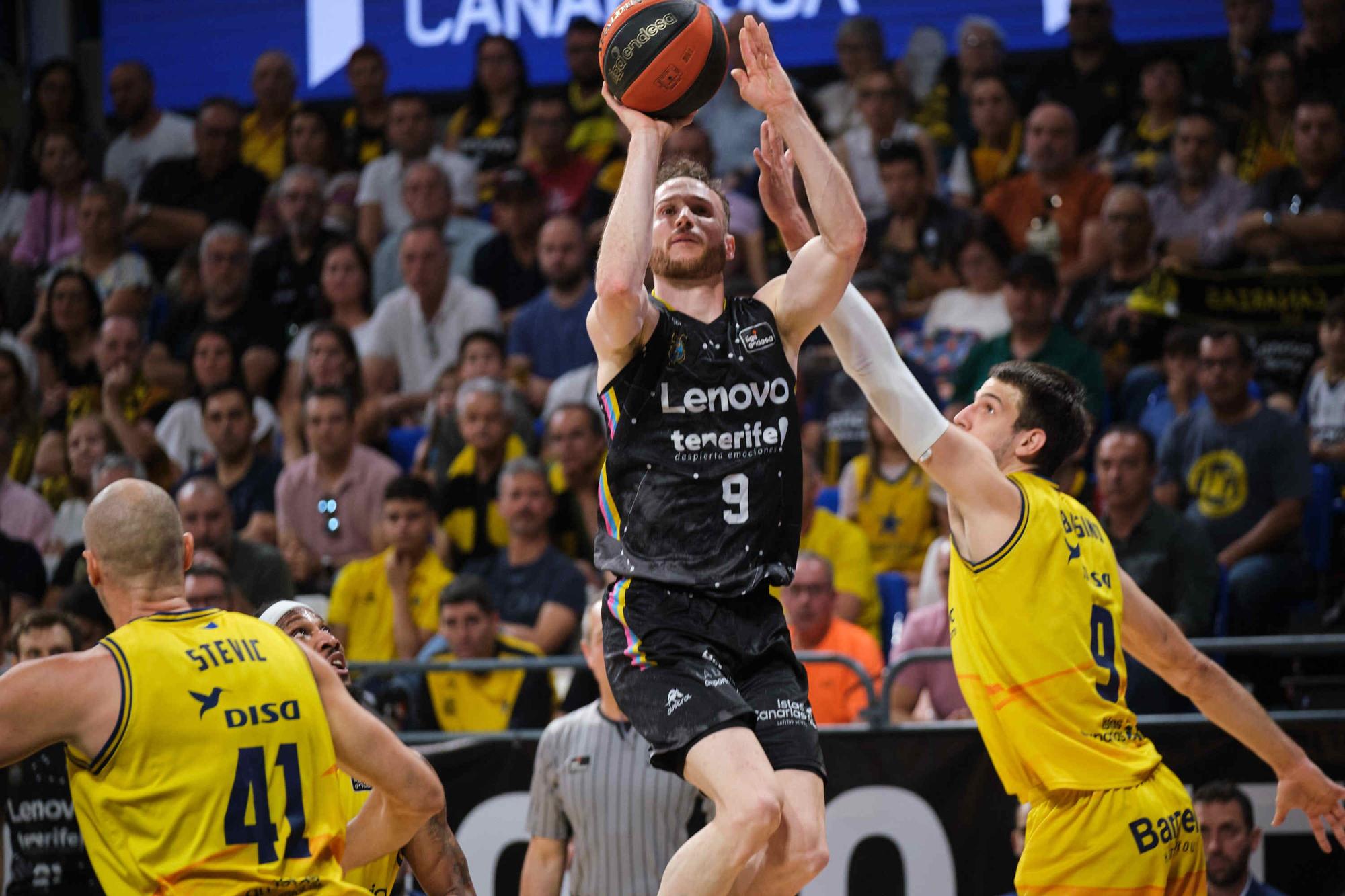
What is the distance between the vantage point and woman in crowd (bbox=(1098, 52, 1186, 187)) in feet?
38.4

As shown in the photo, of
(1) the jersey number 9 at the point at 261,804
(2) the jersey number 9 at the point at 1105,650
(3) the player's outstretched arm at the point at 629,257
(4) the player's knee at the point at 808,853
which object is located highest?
(3) the player's outstretched arm at the point at 629,257

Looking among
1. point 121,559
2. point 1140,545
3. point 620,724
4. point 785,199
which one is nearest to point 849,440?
point 1140,545

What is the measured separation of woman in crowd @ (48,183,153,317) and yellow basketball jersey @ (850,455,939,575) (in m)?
6.41

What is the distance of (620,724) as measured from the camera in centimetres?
702

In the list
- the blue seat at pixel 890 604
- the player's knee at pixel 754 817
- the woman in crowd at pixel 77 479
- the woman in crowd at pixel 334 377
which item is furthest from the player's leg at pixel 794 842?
the woman in crowd at pixel 77 479

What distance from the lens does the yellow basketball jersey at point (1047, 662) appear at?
5113 mm

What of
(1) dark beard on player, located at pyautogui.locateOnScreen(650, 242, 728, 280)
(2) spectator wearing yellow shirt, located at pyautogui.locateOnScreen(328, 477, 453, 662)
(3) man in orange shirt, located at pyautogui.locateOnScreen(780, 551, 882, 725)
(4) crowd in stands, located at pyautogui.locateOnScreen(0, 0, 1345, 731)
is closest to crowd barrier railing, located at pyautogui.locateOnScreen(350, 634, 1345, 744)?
(3) man in orange shirt, located at pyautogui.locateOnScreen(780, 551, 882, 725)

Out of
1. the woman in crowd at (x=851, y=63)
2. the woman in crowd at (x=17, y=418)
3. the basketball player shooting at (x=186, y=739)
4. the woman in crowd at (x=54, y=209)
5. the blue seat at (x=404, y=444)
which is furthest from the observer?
the woman in crowd at (x=54, y=209)

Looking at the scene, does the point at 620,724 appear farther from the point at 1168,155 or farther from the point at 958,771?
the point at 1168,155

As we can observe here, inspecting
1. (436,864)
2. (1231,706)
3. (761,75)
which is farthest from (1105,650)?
(436,864)

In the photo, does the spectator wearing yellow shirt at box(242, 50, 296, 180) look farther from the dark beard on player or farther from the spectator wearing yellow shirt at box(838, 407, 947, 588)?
the dark beard on player

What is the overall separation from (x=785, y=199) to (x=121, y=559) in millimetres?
2300

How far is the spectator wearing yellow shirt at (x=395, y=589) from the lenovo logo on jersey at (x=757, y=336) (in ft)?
15.6

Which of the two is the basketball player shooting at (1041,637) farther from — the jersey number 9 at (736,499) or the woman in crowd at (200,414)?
the woman in crowd at (200,414)
